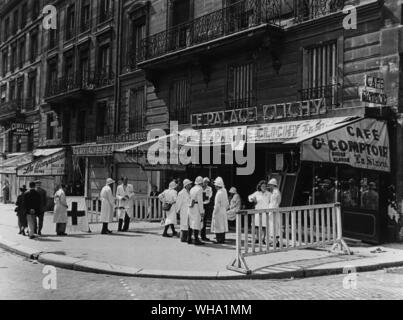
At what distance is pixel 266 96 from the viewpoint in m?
14.8

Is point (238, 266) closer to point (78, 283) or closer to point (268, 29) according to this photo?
point (78, 283)

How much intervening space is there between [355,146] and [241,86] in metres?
5.93

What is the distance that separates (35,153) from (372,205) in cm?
2309

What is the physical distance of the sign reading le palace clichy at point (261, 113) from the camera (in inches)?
508

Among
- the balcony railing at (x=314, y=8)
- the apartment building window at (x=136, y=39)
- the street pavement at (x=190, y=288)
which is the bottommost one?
the street pavement at (x=190, y=288)

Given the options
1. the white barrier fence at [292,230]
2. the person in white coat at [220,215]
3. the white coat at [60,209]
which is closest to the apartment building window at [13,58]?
the white coat at [60,209]

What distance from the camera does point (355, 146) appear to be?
35.5 feet

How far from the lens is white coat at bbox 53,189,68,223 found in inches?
516

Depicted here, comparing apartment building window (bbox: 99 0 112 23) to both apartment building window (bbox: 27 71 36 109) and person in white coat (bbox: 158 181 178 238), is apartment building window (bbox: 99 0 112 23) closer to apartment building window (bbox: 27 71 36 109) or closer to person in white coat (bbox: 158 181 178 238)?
apartment building window (bbox: 27 71 36 109)

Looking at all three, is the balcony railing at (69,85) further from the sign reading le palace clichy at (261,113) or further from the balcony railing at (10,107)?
the sign reading le palace clichy at (261,113)

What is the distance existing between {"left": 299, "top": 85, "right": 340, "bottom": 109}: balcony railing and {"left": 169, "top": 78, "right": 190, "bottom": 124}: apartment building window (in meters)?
5.66

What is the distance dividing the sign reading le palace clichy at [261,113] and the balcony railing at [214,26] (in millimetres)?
2623

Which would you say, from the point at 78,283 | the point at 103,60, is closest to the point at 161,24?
the point at 103,60

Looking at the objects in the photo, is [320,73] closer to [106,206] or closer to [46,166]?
[106,206]
